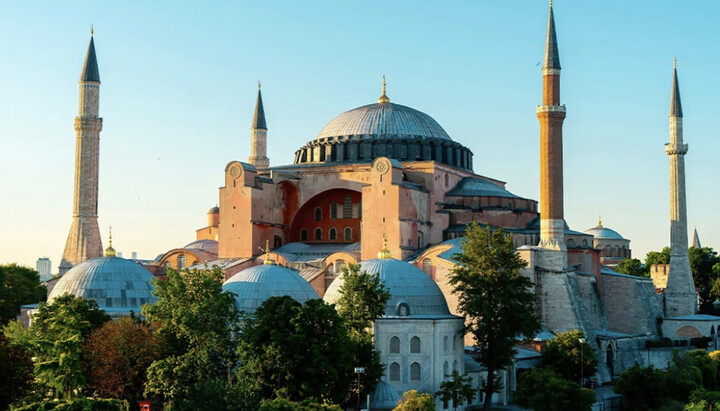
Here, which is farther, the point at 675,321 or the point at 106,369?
the point at 675,321

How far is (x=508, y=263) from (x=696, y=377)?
20.7ft

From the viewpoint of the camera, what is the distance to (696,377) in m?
28.5

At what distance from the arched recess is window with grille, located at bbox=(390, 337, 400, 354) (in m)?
11.8

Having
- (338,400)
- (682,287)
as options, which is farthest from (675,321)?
(338,400)

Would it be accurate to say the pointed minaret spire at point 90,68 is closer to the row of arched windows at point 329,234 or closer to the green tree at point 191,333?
the row of arched windows at point 329,234

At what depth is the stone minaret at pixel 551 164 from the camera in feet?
107

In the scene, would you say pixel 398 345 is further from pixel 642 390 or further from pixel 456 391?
pixel 642 390

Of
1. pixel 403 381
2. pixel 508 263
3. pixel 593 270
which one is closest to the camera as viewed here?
pixel 403 381

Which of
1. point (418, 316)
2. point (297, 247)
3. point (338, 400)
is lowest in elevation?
point (338, 400)

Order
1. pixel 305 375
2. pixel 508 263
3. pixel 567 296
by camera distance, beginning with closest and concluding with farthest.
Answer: pixel 305 375 → pixel 508 263 → pixel 567 296

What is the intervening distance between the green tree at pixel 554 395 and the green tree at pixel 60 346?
10.8 meters

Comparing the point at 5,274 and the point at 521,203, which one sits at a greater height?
the point at 521,203

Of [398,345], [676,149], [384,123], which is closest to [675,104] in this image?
[676,149]

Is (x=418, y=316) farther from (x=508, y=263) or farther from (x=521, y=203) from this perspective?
(x=521, y=203)
